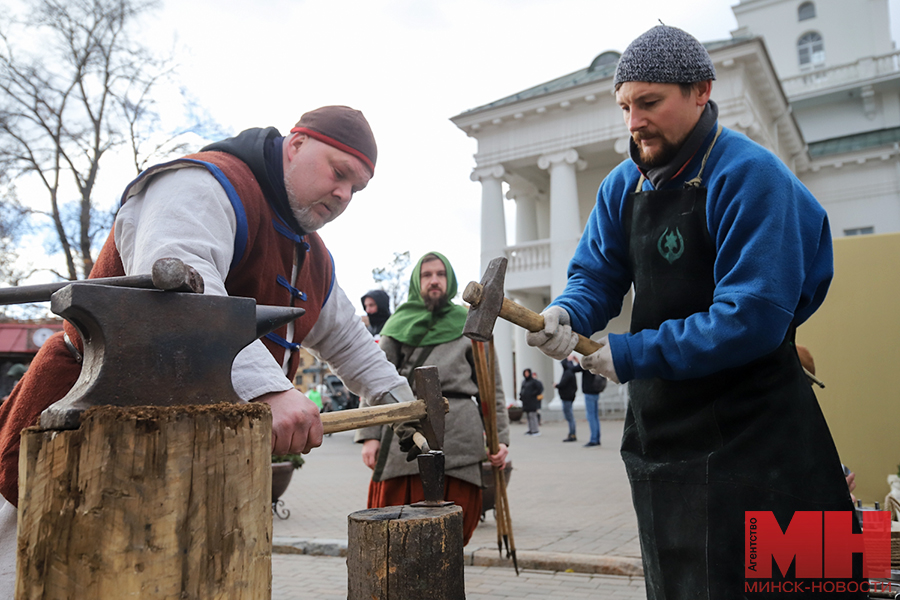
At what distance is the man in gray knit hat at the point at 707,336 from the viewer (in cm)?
163

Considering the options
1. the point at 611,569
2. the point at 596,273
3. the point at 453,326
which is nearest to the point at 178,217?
the point at 596,273

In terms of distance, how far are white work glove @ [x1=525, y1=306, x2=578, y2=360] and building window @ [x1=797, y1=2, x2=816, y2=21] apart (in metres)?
35.5

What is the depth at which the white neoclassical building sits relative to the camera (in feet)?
57.1

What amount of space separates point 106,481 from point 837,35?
35914mm

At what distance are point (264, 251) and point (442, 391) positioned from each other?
6.79 feet

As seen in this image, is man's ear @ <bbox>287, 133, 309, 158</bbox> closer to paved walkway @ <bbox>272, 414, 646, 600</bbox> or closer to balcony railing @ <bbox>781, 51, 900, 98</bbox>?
paved walkway @ <bbox>272, 414, 646, 600</bbox>

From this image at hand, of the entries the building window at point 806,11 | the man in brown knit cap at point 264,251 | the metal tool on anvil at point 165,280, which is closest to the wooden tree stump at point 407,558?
the man in brown knit cap at point 264,251

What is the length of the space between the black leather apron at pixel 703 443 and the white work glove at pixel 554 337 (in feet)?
0.72

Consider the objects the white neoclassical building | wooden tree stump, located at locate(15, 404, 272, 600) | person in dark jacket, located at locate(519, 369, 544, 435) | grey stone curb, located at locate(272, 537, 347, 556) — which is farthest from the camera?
the white neoclassical building

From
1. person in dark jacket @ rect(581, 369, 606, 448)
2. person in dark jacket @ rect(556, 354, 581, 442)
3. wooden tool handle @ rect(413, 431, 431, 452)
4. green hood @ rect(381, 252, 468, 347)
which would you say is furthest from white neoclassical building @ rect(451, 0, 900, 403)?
wooden tool handle @ rect(413, 431, 431, 452)

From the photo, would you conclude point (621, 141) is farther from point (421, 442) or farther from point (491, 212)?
point (421, 442)

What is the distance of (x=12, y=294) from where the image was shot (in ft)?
4.31

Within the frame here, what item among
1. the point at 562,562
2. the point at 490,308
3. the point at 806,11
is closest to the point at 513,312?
the point at 490,308

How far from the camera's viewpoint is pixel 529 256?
1927 cm
